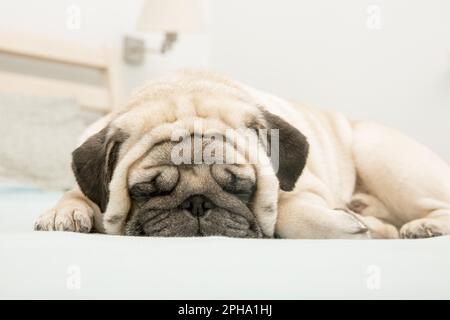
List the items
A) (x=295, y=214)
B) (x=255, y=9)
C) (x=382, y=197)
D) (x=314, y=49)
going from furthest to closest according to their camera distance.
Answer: (x=255, y=9)
(x=314, y=49)
(x=382, y=197)
(x=295, y=214)

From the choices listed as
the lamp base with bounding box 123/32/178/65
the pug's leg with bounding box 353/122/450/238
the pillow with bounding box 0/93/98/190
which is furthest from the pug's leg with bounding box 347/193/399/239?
the lamp base with bounding box 123/32/178/65

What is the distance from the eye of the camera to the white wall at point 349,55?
9.80ft

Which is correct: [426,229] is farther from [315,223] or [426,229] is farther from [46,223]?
[46,223]

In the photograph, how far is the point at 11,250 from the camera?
1.24m

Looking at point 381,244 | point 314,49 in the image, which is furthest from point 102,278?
point 314,49

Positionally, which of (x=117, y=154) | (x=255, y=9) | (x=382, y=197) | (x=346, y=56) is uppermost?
(x=255, y=9)

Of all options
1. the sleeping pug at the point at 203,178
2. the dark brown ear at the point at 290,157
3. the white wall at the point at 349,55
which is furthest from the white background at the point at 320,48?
the dark brown ear at the point at 290,157

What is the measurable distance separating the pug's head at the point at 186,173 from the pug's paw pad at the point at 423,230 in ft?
1.11

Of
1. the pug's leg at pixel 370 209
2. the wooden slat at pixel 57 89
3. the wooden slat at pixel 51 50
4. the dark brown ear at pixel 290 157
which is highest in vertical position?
the wooden slat at pixel 51 50

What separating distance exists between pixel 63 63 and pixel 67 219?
2.06 meters

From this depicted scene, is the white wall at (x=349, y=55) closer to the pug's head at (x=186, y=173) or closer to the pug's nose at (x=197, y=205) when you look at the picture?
the pug's head at (x=186, y=173)
